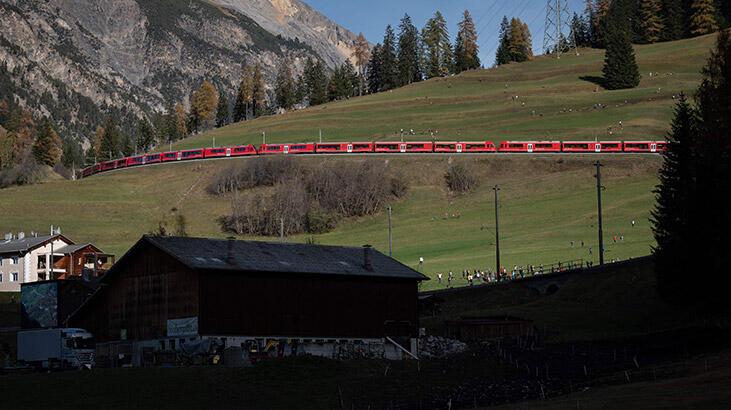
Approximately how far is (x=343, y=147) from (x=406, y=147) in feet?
28.5

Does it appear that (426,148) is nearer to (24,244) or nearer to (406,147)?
(406,147)

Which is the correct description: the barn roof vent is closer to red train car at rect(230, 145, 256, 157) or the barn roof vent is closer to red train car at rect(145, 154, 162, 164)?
red train car at rect(230, 145, 256, 157)

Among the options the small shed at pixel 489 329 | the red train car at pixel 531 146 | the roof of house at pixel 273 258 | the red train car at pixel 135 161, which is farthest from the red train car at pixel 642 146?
the roof of house at pixel 273 258

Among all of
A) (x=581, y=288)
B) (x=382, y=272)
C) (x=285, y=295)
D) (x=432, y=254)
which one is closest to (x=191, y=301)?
(x=285, y=295)

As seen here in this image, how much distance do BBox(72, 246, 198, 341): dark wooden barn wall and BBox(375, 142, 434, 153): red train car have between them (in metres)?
92.6

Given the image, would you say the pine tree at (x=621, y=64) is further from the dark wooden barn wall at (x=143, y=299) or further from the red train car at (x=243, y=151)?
the dark wooden barn wall at (x=143, y=299)

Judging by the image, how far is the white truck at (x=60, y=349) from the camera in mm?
55094

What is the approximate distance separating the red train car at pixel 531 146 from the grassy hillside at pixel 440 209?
3033 millimetres

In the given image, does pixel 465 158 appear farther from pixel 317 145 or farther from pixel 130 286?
pixel 130 286

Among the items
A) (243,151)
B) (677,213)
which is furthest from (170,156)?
(677,213)

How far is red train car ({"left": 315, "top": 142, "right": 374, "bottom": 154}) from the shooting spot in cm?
14988

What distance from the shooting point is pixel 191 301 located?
2146 inches

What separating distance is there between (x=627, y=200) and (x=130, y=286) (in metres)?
73.1

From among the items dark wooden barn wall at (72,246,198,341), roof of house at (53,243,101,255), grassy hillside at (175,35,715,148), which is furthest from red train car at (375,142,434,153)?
dark wooden barn wall at (72,246,198,341)
